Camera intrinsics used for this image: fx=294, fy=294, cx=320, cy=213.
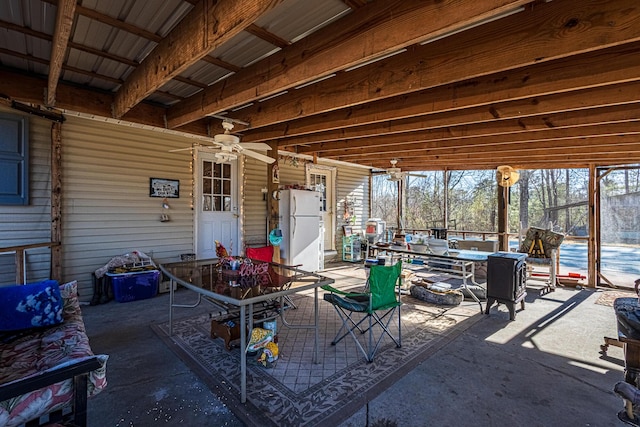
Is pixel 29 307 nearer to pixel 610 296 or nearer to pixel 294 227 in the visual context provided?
pixel 294 227

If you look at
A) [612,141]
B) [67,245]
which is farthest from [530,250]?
[67,245]

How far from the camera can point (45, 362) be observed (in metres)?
1.81

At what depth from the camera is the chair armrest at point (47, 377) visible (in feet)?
3.84

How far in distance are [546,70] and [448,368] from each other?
283cm

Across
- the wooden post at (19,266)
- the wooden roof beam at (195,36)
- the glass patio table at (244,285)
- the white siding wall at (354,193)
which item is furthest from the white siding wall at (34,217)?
the white siding wall at (354,193)

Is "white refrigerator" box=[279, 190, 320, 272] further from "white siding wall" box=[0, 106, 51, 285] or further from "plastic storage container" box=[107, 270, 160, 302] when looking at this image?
"white siding wall" box=[0, 106, 51, 285]

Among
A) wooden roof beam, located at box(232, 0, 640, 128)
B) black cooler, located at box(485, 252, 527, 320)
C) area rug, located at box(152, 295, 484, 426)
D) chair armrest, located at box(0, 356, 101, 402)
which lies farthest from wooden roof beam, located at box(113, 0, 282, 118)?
black cooler, located at box(485, 252, 527, 320)

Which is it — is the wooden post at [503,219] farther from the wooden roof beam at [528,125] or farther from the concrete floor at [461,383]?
the concrete floor at [461,383]

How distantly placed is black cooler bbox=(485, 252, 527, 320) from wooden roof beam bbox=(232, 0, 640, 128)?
2614mm

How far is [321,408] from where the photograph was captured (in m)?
2.06

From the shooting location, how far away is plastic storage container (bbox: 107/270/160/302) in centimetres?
434

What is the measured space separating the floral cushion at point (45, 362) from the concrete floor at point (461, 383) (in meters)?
0.48

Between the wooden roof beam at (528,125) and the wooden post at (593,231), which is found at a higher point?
the wooden roof beam at (528,125)

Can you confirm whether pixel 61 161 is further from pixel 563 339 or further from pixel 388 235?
pixel 388 235
